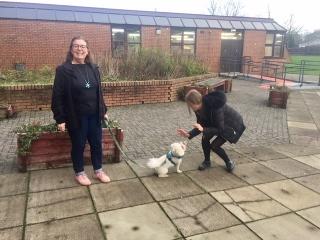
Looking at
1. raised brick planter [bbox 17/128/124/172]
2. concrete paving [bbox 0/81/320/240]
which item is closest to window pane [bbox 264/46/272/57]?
concrete paving [bbox 0/81/320/240]

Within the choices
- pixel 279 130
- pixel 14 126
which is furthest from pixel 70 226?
pixel 279 130

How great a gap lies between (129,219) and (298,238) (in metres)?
1.70

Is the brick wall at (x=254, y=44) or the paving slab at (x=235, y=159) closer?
the paving slab at (x=235, y=159)

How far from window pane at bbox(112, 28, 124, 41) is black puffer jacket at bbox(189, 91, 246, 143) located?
1471 centimetres

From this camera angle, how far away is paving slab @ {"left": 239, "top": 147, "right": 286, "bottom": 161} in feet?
18.1

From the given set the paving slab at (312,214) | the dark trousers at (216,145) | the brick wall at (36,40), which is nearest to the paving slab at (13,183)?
the dark trousers at (216,145)

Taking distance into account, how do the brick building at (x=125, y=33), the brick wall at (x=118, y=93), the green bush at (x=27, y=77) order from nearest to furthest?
the brick wall at (x=118, y=93) → the green bush at (x=27, y=77) → the brick building at (x=125, y=33)

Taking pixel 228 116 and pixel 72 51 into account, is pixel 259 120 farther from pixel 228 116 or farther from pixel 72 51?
pixel 72 51

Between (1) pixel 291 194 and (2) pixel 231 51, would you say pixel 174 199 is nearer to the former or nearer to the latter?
(1) pixel 291 194

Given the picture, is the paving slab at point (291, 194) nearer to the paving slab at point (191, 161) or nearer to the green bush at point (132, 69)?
the paving slab at point (191, 161)

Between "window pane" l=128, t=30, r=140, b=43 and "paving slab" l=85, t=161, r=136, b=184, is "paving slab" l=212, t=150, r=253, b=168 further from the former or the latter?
"window pane" l=128, t=30, r=140, b=43

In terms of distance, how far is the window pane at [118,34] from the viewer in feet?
59.5

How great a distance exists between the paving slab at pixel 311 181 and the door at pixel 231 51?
17033 millimetres

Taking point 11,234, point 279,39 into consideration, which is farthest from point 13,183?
point 279,39
